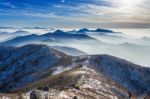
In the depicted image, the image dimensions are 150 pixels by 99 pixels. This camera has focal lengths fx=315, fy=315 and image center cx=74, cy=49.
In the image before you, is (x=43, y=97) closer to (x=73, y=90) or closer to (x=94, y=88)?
(x=73, y=90)

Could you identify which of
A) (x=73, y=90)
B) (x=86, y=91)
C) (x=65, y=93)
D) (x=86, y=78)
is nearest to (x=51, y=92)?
(x=65, y=93)

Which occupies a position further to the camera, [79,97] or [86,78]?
[86,78]

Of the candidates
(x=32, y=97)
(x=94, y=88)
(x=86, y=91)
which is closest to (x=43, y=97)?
(x=32, y=97)

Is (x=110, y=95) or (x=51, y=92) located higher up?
(x=51, y=92)

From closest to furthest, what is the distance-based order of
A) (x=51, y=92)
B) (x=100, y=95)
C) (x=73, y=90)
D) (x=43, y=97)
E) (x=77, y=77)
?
1. (x=43, y=97)
2. (x=51, y=92)
3. (x=73, y=90)
4. (x=100, y=95)
5. (x=77, y=77)

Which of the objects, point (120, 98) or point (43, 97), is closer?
point (43, 97)

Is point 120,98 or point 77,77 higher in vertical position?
point 77,77

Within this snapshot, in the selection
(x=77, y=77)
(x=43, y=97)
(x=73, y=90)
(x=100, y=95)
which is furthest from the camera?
(x=77, y=77)

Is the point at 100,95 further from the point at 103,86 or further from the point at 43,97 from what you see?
the point at 43,97

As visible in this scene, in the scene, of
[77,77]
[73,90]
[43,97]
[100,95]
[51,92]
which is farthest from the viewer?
[77,77]
